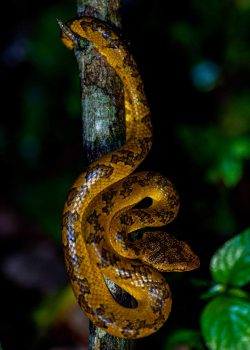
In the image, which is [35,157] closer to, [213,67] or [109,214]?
[213,67]

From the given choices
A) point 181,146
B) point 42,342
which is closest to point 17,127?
point 181,146

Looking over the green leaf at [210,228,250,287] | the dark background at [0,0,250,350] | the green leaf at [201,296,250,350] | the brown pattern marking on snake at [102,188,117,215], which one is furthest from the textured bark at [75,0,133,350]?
the dark background at [0,0,250,350]

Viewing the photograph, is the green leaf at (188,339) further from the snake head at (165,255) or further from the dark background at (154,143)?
the snake head at (165,255)

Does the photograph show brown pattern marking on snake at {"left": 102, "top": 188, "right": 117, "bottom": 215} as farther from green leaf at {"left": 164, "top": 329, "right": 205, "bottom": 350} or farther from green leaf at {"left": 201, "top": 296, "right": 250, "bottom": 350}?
green leaf at {"left": 164, "top": 329, "right": 205, "bottom": 350}

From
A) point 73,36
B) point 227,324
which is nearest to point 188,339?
point 227,324

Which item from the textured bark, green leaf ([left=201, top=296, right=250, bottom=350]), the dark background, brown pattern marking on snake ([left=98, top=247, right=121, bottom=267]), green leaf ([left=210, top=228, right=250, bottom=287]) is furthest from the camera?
the dark background

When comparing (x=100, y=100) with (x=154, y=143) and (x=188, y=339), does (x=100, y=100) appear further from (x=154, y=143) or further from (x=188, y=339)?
(x=154, y=143)
